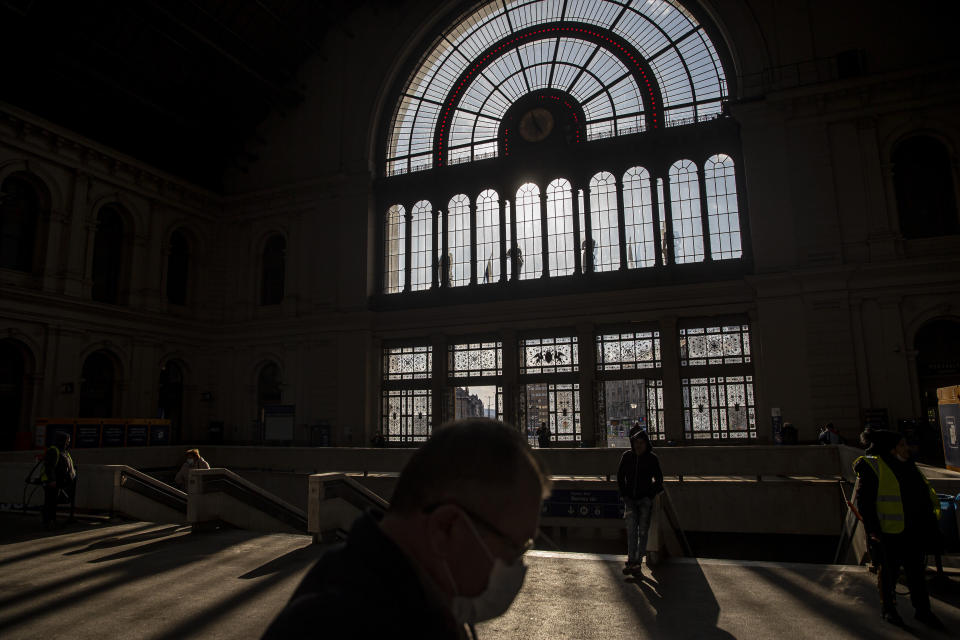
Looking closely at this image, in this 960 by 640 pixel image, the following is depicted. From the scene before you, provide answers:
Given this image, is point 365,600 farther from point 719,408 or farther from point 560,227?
point 560,227

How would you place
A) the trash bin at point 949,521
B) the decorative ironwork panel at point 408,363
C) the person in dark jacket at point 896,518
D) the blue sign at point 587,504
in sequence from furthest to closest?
1. the decorative ironwork panel at point 408,363
2. the blue sign at point 587,504
3. the trash bin at point 949,521
4. the person in dark jacket at point 896,518

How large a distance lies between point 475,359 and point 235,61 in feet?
52.7

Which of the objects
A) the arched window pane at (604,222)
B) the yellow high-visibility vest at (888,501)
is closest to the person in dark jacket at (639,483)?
the yellow high-visibility vest at (888,501)

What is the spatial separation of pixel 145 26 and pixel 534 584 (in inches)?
1016

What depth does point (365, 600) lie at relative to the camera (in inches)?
41.0

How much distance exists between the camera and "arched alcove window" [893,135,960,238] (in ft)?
66.9

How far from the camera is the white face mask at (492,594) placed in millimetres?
1256

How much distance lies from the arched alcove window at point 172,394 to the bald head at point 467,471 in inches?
1165

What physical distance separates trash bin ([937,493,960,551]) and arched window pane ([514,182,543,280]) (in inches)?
702

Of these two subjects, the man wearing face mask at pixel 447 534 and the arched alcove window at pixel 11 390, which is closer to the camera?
the man wearing face mask at pixel 447 534

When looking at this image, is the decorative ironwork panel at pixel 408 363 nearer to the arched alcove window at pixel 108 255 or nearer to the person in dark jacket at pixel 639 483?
the arched alcove window at pixel 108 255

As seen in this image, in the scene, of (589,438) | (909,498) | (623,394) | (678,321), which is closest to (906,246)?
(678,321)

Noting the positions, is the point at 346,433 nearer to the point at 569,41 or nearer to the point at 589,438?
the point at 589,438

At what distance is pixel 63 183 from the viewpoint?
2417 cm
